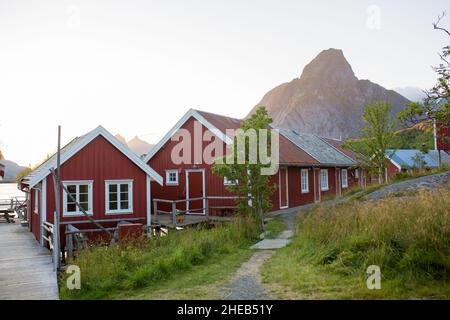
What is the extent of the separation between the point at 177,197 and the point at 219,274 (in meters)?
13.7

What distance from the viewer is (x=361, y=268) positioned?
716cm

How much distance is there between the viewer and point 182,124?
2138cm

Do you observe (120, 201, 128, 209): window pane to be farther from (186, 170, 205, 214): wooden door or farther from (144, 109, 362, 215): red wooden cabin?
(186, 170, 205, 214): wooden door

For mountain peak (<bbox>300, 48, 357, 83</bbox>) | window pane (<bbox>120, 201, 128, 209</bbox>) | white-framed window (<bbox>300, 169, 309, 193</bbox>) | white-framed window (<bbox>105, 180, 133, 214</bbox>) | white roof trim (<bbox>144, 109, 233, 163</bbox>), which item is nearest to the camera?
white-framed window (<bbox>105, 180, 133, 214</bbox>)

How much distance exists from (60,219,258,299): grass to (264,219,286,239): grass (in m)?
1.96

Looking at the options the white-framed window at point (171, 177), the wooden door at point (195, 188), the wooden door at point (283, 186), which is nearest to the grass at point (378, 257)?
the wooden door at point (283, 186)

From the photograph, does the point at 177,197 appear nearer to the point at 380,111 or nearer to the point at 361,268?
the point at 380,111

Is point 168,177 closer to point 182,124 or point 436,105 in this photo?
point 182,124

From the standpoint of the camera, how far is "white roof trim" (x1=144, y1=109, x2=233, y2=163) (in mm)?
19500

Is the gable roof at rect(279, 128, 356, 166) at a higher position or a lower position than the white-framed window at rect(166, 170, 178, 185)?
higher

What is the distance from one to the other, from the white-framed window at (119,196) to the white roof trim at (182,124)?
211 inches

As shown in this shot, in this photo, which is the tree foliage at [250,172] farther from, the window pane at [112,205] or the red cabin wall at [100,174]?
the window pane at [112,205]

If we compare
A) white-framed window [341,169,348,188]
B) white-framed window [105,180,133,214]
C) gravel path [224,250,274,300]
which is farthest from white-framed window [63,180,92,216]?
white-framed window [341,169,348,188]

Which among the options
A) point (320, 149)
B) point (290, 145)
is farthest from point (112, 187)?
point (320, 149)
